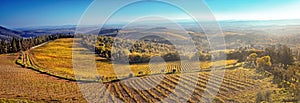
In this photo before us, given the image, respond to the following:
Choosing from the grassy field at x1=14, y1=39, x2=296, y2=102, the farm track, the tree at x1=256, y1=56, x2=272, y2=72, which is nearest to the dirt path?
the grassy field at x1=14, y1=39, x2=296, y2=102

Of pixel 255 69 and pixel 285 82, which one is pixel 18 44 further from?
pixel 285 82

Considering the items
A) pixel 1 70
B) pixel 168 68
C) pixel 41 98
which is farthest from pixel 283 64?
pixel 1 70

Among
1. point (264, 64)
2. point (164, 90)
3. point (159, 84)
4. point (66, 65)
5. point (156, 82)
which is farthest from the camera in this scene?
point (264, 64)

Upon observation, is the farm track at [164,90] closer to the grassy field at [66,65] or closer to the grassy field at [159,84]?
the grassy field at [159,84]

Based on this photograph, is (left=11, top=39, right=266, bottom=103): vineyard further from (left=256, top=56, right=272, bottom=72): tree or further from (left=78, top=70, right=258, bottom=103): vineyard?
(left=256, top=56, right=272, bottom=72): tree

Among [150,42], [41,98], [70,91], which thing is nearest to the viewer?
[41,98]

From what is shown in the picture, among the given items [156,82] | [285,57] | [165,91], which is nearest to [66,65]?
[156,82]

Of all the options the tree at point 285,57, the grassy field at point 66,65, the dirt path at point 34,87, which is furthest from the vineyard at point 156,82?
the tree at point 285,57

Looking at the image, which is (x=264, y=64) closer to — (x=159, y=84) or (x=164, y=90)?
(x=159, y=84)
